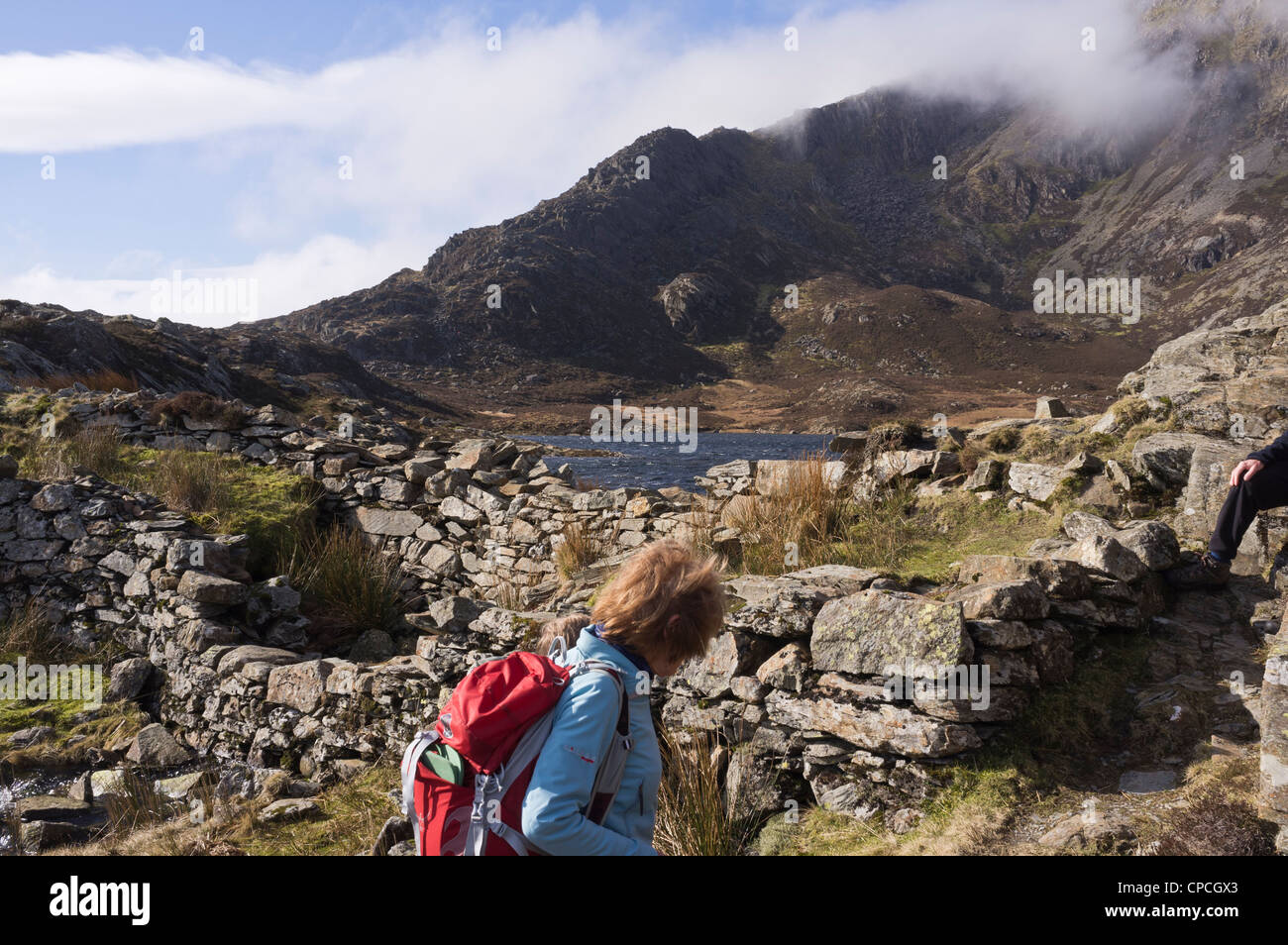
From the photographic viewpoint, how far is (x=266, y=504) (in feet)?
27.2

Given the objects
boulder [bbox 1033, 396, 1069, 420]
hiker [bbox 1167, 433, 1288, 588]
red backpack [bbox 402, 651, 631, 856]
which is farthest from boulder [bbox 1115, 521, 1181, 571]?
boulder [bbox 1033, 396, 1069, 420]

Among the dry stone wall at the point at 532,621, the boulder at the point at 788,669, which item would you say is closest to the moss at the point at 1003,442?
the dry stone wall at the point at 532,621

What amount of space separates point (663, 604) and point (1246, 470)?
4535mm

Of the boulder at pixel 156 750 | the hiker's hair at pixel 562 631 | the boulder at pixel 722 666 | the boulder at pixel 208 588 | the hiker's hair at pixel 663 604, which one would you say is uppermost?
the hiker's hair at pixel 663 604

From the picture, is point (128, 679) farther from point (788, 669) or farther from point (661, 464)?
point (661, 464)

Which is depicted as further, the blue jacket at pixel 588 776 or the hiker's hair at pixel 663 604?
the hiker's hair at pixel 663 604

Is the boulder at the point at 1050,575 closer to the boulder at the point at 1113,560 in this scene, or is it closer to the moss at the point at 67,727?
the boulder at the point at 1113,560

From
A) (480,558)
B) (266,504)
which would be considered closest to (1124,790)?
(480,558)

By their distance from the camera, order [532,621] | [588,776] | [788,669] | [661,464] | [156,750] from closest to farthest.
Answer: [588,776], [788,669], [156,750], [532,621], [661,464]

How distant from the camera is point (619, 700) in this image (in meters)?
1.94

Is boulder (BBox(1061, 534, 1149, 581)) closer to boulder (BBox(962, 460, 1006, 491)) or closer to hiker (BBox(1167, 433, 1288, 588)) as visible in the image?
hiker (BBox(1167, 433, 1288, 588))

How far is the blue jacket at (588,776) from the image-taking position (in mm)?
1788

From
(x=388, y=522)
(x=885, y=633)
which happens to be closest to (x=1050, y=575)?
(x=885, y=633)

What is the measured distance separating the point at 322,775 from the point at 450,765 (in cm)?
385
